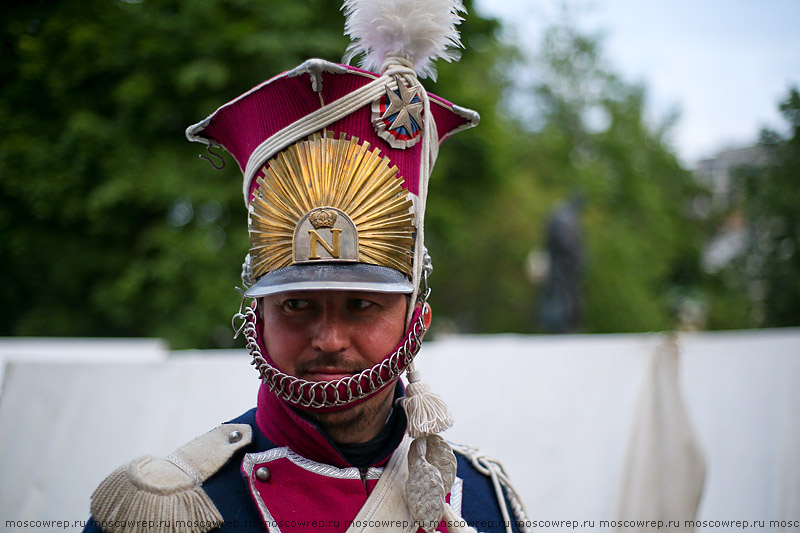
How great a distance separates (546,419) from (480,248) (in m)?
14.0

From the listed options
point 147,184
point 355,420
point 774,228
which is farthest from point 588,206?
point 355,420

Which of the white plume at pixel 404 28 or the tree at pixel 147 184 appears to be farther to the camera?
the tree at pixel 147 184

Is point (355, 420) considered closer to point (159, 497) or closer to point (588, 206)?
point (159, 497)

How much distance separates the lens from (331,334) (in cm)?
185

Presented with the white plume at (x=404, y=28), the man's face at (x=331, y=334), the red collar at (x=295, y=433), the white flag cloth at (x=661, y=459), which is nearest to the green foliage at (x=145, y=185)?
the white plume at (x=404, y=28)

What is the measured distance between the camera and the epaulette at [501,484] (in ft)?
7.52

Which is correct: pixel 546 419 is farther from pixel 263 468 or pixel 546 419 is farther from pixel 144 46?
pixel 144 46

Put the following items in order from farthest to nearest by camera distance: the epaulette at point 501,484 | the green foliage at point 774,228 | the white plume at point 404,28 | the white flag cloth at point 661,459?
the green foliage at point 774,228 → the white flag cloth at point 661,459 → the epaulette at point 501,484 → the white plume at point 404,28

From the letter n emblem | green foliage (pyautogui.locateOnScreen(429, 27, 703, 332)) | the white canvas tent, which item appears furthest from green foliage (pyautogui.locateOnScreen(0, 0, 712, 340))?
green foliage (pyautogui.locateOnScreen(429, 27, 703, 332))

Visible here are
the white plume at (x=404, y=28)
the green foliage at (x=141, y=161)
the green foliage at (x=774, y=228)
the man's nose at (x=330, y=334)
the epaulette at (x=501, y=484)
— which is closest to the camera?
the man's nose at (x=330, y=334)

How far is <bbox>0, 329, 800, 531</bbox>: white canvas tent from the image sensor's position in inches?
127

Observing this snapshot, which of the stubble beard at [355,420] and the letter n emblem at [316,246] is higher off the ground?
the letter n emblem at [316,246]

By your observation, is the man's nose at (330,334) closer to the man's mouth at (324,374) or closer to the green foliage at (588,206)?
the man's mouth at (324,374)

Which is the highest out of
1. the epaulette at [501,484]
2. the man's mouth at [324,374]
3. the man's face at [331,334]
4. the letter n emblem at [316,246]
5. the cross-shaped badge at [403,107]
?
the cross-shaped badge at [403,107]
